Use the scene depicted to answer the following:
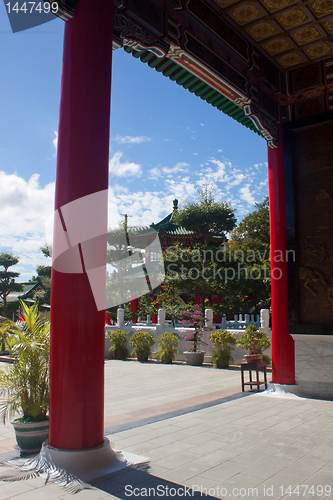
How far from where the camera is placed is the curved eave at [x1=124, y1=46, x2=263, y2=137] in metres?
4.36

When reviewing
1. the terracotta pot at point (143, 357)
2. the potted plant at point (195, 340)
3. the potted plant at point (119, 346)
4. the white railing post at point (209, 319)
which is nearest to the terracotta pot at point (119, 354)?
the potted plant at point (119, 346)

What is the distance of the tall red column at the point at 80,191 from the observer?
283cm

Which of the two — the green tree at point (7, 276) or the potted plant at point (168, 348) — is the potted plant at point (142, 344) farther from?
the green tree at point (7, 276)

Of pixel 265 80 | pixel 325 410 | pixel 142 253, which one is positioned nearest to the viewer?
pixel 325 410

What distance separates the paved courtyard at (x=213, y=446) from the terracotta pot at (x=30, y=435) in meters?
0.18

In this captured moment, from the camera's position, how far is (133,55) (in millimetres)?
4219

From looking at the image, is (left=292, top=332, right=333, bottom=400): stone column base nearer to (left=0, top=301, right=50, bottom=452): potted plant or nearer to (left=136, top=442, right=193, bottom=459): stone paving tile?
(left=136, top=442, right=193, bottom=459): stone paving tile

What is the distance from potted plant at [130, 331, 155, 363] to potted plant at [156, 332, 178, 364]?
0.69 meters

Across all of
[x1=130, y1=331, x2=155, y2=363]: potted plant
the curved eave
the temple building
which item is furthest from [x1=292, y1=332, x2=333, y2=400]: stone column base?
[x1=130, y1=331, x2=155, y2=363]: potted plant

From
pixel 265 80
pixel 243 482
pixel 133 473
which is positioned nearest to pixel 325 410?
pixel 243 482

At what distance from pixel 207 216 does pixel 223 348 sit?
35.6 ft

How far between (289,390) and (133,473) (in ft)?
11.7

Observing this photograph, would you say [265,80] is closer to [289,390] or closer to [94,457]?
[289,390]

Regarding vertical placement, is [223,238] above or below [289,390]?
above
